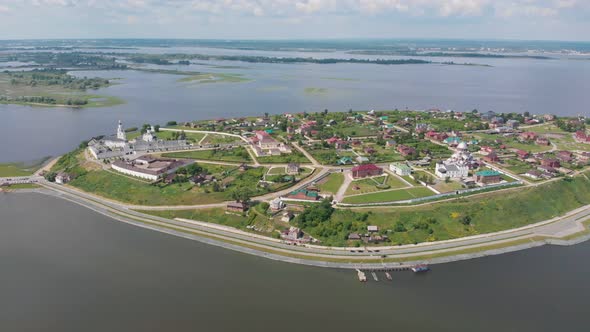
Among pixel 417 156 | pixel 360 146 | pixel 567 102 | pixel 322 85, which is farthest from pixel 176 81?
pixel 567 102

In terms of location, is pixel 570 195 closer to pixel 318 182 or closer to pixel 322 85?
pixel 318 182

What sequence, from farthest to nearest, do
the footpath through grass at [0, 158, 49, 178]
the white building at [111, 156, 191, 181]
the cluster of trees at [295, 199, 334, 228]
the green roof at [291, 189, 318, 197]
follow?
the footpath through grass at [0, 158, 49, 178]
the white building at [111, 156, 191, 181]
the green roof at [291, 189, 318, 197]
the cluster of trees at [295, 199, 334, 228]

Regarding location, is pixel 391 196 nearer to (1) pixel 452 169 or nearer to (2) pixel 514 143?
(1) pixel 452 169

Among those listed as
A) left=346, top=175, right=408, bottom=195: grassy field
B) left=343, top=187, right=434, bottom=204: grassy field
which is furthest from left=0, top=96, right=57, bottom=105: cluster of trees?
left=343, top=187, right=434, bottom=204: grassy field

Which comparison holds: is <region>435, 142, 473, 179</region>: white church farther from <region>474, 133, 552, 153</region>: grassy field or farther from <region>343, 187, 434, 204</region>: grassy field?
<region>474, 133, 552, 153</region>: grassy field

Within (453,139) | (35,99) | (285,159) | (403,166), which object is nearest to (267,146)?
(285,159)

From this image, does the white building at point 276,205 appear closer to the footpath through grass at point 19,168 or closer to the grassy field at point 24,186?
the grassy field at point 24,186
